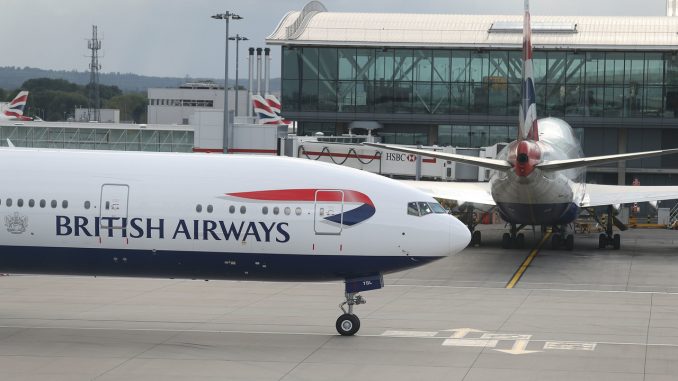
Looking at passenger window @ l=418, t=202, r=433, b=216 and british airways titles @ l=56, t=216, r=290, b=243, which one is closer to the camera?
british airways titles @ l=56, t=216, r=290, b=243

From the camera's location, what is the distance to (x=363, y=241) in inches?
1078

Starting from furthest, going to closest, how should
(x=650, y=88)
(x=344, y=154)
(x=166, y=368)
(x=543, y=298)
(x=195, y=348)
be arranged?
(x=650, y=88) < (x=344, y=154) < (x=543, y=298) < (x=195, y=348) < (x=166, y=368)

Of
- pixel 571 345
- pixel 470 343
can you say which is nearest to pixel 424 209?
pixel 470 343

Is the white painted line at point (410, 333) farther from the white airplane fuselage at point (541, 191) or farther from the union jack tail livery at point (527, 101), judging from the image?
the union jack tail livery at point (527, 101)

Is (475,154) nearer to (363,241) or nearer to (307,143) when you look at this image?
(307,143)

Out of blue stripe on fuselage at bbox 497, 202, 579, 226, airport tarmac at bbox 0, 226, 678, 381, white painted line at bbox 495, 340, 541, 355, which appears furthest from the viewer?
blue stripe on fuselage at bbox 497, 202, 579, 226

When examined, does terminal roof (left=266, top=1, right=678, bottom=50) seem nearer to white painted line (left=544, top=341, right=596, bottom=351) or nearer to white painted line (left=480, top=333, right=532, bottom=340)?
white painted line (left=480, top=333, right=532, bottom=340)

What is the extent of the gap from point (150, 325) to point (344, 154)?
125 ft

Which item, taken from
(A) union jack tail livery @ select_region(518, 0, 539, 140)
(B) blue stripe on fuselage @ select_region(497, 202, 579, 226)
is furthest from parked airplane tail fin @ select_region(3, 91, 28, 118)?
(A) union jack tail livery @ select_region(518, 0, 539, 140)

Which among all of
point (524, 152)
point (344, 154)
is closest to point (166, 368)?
point (524, 152)

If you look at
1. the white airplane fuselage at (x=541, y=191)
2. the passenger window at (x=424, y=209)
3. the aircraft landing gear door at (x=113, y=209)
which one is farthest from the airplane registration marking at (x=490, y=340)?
the white airplane fuselage at (x=541, y=191)

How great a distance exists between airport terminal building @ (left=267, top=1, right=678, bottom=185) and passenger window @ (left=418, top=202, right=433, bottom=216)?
1994 inches

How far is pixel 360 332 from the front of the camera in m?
29.1

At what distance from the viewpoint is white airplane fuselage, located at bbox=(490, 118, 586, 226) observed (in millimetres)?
45844
